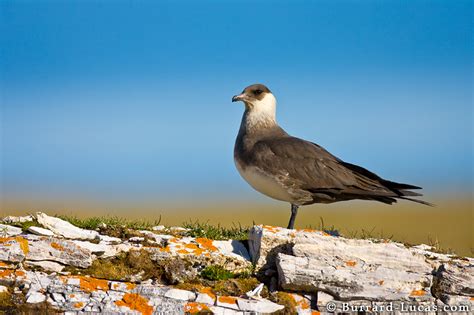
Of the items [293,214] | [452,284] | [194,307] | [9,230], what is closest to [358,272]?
[452,284]

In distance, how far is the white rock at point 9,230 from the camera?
340 inches

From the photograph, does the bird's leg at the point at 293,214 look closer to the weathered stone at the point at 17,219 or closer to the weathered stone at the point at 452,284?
the weathered stone at the point at 452,284

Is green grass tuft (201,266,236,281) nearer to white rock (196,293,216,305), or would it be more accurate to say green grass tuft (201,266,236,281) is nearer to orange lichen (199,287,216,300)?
orange lichen (199,287,216,300)

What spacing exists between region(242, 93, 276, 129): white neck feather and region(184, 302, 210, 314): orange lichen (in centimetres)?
466

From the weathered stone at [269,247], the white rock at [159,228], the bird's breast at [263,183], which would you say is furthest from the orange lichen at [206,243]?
the bird's breast at [263,183]

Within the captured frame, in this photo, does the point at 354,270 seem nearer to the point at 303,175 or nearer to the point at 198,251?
the point at 198,251

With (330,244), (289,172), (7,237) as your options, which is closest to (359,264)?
(330,244)

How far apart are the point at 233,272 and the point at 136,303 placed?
157 centimetres

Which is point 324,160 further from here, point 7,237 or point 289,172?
point 7,237

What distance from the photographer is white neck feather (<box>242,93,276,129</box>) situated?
11.4 metres

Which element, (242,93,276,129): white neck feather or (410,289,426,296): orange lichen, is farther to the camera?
(242,93,276,129): white neck feather

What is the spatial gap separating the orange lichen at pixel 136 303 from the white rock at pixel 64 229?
1750 millimetres

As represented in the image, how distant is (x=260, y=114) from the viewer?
11.5 metres

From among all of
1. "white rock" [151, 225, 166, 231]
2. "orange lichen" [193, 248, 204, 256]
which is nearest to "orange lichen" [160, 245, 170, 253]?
"orange lichen" [193, 248, 204, 256]
